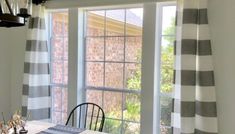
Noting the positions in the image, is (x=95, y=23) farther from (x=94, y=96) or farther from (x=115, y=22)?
(x=94, y=96)

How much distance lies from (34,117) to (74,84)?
714mm

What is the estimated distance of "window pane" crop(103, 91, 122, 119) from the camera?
10.7 ft

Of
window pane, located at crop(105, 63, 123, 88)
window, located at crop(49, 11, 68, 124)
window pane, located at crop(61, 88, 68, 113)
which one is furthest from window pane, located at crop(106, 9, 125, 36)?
window pane, located at crop(61, 88, 68, 113)

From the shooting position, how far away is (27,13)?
1752 mm

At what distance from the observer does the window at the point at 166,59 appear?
2875 mm

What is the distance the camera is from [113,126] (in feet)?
10.8

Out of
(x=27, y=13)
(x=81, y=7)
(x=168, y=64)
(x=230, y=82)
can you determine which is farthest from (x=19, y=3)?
(x=230, y=82)

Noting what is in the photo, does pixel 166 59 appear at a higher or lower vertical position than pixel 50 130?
higher

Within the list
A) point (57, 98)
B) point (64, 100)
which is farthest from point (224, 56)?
point (57, 98)

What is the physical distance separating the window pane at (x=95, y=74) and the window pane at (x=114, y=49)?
166 millimetres

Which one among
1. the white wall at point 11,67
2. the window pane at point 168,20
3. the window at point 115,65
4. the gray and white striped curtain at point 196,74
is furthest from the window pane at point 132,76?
the white wall at point 11,67

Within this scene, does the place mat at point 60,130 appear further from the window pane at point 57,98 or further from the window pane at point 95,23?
the window pane at point 95,23

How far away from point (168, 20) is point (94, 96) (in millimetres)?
1362

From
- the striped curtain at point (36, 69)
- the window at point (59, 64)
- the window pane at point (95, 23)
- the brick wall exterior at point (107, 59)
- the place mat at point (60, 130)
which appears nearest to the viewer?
the place mat at point (60, 130)
